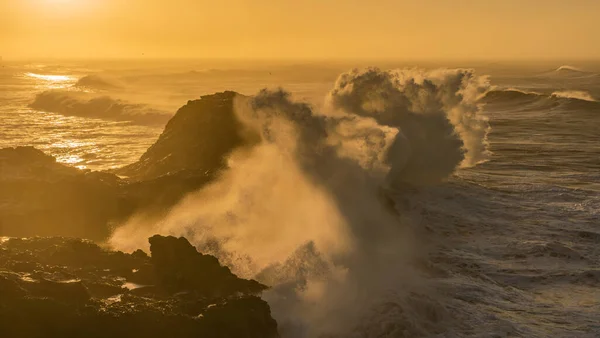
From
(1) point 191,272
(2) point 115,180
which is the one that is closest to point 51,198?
(2) point 115,180

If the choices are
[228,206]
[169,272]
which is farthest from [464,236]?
[169,272]

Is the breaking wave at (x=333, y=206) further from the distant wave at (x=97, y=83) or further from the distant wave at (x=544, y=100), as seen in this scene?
the distant wave at (x=97, y=83)

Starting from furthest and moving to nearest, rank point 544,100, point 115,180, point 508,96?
1. point 508,96
2. point 544,100
3. point 115,180

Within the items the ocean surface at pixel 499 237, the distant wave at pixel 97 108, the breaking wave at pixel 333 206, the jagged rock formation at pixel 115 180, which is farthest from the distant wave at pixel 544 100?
the jagged rock formation at pixel 115 180

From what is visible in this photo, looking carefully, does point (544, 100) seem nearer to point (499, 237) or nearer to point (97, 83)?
point (499, 237)

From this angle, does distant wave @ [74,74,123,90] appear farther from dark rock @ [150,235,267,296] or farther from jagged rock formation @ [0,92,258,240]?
dark rock @ [150,235,267,296]

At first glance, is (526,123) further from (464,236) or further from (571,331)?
(571,331)
